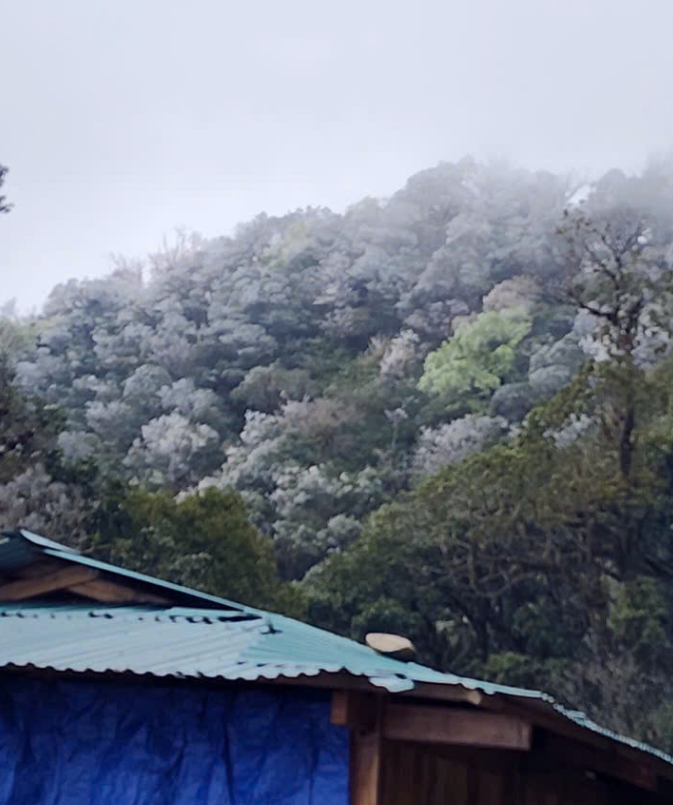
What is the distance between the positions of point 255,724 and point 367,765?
0.56 m

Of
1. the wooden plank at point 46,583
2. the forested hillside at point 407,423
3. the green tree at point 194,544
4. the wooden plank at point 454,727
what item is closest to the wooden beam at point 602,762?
the wooden plank at point 454,727

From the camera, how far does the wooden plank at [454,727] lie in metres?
4.24

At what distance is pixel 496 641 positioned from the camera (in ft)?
54.9

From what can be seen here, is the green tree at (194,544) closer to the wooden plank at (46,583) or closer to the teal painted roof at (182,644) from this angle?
the wooden plank at (46,583)

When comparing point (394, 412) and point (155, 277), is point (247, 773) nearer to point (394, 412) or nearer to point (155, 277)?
point (394, 412)

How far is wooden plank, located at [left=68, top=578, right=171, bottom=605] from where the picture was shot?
611 centimetres

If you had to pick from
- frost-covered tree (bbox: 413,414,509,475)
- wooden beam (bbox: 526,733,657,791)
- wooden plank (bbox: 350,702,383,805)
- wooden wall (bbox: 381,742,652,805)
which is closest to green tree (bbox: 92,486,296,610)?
frost-covered tree (bbox: 413,414,509,475)

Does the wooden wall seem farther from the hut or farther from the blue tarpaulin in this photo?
the blue tarpaulin

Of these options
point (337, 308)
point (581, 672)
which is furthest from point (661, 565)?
point (337, 308)

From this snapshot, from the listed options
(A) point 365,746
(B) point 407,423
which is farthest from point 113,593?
→ (B) point 407,423

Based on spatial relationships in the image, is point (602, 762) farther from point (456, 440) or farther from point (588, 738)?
point (456, 440)

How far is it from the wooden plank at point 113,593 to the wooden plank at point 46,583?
4 centimetres

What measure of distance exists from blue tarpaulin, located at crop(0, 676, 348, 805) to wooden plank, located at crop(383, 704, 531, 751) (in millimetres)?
249

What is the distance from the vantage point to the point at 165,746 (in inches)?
192
